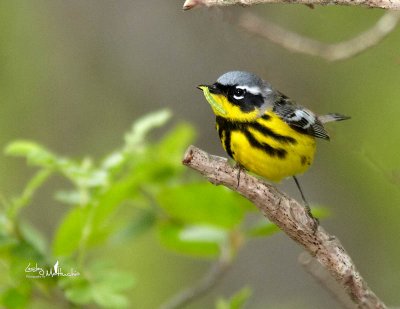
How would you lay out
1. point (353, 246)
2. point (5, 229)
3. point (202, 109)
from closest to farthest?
point (5, 229)
point (202, 109)
point (353, 246)

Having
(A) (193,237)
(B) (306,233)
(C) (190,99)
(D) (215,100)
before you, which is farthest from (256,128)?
(C) (190,99)

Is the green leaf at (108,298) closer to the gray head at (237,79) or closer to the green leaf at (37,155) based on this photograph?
the green leaf at (37,155)

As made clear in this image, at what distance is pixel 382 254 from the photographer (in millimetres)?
5648

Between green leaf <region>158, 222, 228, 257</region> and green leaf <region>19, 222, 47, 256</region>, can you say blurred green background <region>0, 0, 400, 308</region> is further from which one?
green leaf <region>19, 222, 47, 256</region>

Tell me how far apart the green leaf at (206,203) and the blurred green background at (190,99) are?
1.41 metres

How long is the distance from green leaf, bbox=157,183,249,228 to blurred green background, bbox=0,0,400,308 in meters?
1.41

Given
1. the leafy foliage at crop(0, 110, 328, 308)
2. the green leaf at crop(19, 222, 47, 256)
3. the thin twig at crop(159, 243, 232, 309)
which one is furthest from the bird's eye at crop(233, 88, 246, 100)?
the green leaf at crop(19, 222, 47, 256)

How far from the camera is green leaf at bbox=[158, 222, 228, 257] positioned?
282cm

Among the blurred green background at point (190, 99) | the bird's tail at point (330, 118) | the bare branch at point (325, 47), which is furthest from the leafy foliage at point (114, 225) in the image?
the blurred green background at point (190, 99)

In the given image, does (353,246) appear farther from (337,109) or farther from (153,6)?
(153,6)

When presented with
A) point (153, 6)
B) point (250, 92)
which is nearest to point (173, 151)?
point (250, 92)

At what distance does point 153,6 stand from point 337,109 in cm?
152

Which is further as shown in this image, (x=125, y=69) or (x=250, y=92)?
(x=125, y=69)

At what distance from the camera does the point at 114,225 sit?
9.35 feet
